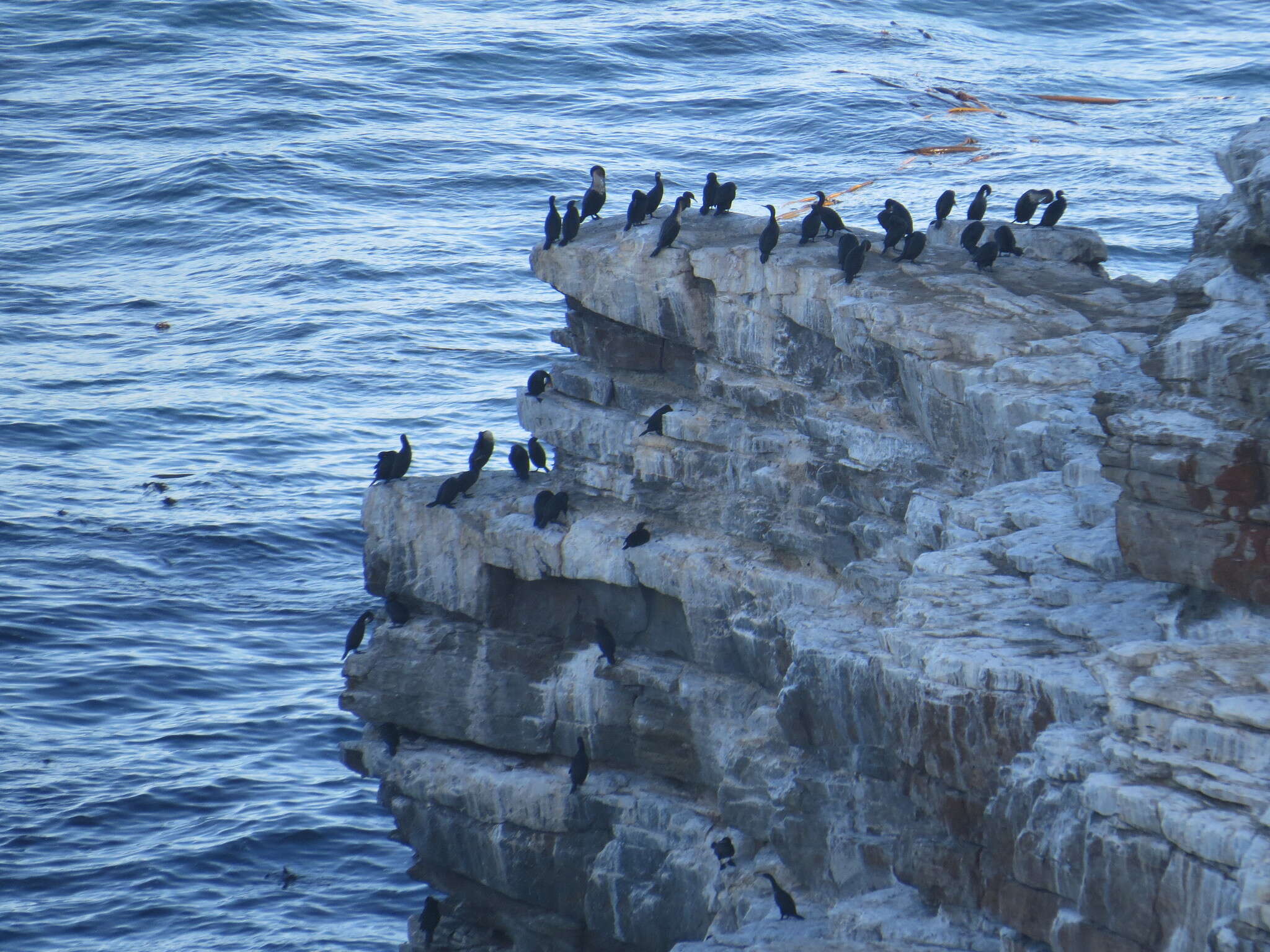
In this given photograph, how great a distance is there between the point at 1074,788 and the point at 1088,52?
169ft

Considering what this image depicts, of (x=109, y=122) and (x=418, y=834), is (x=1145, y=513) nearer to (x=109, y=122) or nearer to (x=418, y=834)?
(x=418, y=834)

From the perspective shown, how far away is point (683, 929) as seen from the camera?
1916 cm

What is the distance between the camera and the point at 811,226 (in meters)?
20.1

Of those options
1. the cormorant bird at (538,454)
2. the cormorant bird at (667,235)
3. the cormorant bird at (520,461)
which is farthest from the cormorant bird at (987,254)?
the cormorant bird at (520,461)

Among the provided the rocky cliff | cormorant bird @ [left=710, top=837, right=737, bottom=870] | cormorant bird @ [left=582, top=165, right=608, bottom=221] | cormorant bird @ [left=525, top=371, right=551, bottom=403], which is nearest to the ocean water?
the rocky cliff

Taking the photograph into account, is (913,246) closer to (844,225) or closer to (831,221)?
(831,221)

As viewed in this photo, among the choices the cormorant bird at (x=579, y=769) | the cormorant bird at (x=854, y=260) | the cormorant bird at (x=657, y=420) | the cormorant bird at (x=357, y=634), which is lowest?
the cormorant bird at (x=579, y=769)

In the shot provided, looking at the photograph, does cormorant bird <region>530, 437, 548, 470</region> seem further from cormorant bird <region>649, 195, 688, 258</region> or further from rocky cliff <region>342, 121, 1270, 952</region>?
cormorant bird <region>649, 195, 688, 258</region>

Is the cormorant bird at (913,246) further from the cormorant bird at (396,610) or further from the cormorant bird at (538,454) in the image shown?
the cormorant bird at (396,610)

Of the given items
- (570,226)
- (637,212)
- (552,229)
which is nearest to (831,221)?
(637,212)

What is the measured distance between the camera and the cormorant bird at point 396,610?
2305cm

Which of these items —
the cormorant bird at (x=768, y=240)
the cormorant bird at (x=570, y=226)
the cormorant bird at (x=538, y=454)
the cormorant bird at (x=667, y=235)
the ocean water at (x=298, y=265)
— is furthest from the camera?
the ocean water at (x=298, y=265)

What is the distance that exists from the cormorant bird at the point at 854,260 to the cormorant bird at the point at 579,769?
261 inches

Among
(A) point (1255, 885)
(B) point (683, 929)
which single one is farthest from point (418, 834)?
(A) point (1255, 885)
